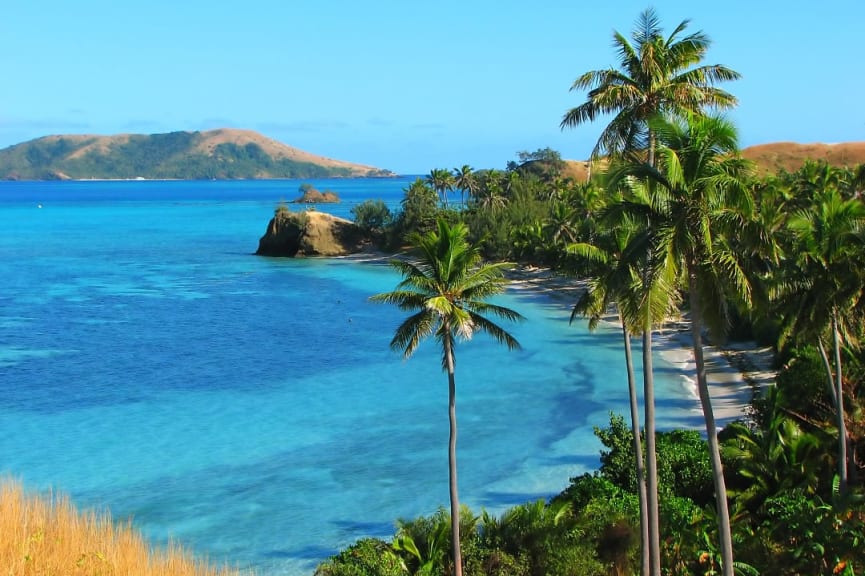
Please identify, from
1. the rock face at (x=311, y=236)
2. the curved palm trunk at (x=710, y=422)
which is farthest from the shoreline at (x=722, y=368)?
the rock face at (x=311, y=236)

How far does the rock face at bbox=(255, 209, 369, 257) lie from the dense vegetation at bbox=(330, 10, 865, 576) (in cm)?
8059

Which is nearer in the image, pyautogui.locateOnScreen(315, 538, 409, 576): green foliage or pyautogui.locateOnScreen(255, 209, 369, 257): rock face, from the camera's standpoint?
pyautogui.locateOnScreen(315, 538, 409, 576): green foliage

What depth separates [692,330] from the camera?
17.1m

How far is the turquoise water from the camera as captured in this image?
99.1 feet

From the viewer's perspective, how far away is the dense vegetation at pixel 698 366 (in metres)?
15.8

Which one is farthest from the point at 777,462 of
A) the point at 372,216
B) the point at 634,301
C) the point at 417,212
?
the point at 372,216

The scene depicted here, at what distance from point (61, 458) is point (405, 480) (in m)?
14.5

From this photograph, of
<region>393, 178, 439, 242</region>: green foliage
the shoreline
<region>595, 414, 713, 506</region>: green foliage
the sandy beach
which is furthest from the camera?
<region>393, 178, 439, 242</region>: green foliage

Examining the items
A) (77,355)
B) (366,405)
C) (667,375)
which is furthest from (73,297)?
(667,375)

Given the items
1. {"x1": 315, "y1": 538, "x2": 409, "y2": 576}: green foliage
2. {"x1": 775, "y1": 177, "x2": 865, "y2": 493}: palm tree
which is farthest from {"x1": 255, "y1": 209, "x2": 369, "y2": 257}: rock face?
{"x1": 775, "y1": 177, "x2": 865, "y2": 493}: palm tree

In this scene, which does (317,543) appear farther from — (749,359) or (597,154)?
(749,359)

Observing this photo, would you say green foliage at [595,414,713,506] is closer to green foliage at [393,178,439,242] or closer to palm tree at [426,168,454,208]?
green foliage at [393,178,439,242]

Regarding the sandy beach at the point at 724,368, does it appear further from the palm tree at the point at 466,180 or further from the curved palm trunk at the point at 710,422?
the palm tree at the point at 466,180

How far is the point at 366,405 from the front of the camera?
4300cm
